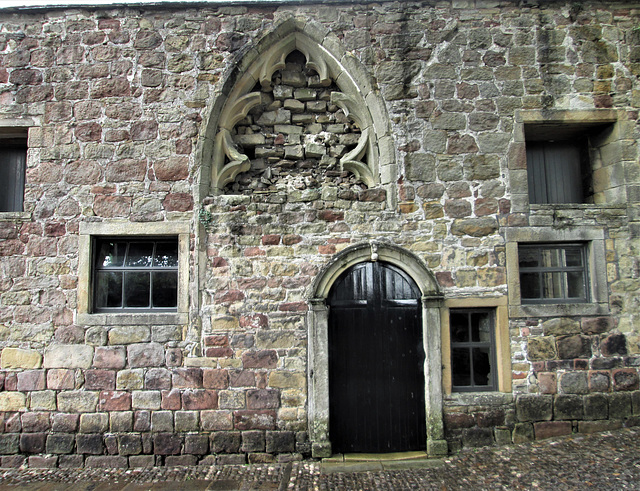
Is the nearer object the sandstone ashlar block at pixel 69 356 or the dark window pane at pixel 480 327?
the sandstone ashlar block at pixel 69 356

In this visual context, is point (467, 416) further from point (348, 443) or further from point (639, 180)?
point (639, 180)

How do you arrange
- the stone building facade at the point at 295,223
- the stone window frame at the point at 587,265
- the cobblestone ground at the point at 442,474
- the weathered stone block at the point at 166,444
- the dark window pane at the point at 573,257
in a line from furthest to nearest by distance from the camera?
the dark window pane at the point at 573,257, the stone window frame at the point at 587,265, the stone building facade at the point at 295,223, the weathered stone block at the point at 166,444, the cobblestone ground at the point at 442,474

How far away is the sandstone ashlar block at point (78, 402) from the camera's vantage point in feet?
14.9

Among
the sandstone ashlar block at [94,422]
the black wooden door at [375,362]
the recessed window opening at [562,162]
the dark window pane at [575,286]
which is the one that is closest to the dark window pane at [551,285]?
the dark window pane at [575,286]

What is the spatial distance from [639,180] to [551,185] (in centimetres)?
96

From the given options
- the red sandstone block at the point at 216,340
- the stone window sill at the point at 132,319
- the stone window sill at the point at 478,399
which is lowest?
the stone window sill at the point at 478,399

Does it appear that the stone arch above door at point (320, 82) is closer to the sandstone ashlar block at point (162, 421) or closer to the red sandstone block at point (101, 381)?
the red sandstone block at point (101, 381)

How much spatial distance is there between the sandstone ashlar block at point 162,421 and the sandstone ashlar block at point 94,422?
0.54 m

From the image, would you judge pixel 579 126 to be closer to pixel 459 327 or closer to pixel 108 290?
pixel 459 327

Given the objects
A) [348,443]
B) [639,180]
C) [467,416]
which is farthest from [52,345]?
[639,180]

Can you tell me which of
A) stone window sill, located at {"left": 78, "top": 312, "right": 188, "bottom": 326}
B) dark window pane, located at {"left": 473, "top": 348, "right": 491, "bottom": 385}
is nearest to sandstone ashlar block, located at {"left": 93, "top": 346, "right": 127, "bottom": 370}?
stone window sill, located at {"left": 78, "top": 312, "right": 188, "bottom": 326}

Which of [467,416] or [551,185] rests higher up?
[551,185]

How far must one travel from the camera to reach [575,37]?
4.94 m

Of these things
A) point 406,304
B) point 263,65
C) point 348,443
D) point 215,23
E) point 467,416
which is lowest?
point 348,443
